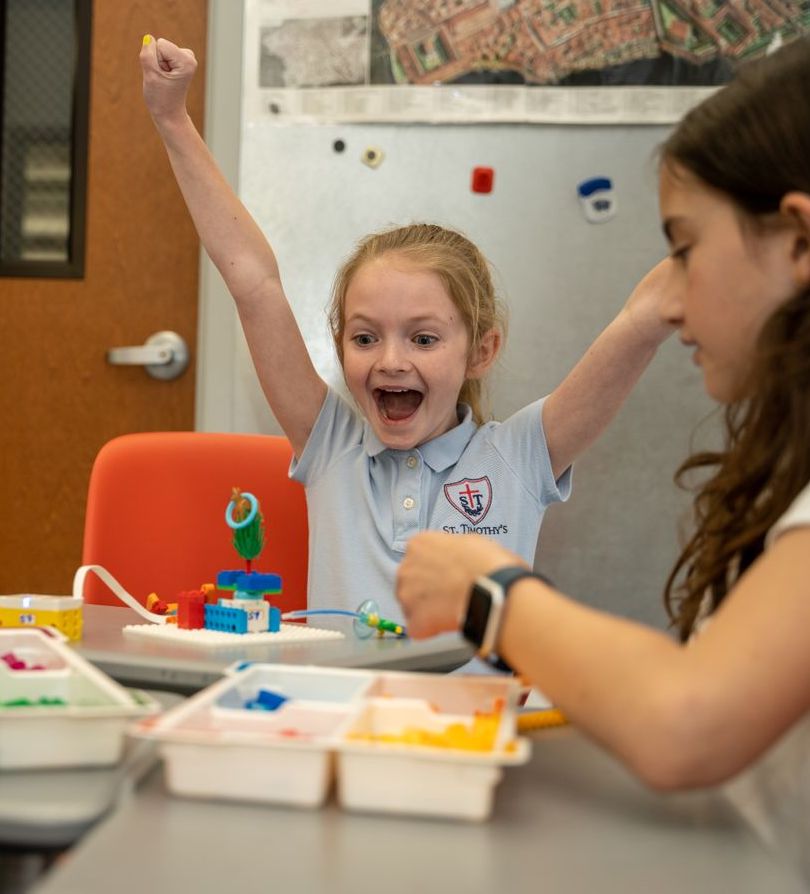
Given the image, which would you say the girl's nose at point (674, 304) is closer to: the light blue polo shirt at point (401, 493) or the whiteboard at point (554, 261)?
the light blue polo shirt at point (401, 493)

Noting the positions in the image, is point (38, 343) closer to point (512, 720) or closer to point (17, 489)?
point (17, 489)

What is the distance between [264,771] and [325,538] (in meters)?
0.88

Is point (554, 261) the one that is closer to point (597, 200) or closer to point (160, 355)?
point (597, 200)

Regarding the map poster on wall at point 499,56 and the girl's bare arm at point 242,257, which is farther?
the map poster on wall at point 499,56

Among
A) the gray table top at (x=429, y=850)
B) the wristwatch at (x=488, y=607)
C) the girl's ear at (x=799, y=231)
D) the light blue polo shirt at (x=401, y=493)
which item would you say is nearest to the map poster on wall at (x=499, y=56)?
the light blue polo shirt at (x=401, y=493)

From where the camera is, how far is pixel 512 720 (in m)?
0.63

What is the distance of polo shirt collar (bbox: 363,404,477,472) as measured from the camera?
1461 millimetres

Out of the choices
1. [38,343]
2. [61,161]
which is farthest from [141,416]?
[61,161]

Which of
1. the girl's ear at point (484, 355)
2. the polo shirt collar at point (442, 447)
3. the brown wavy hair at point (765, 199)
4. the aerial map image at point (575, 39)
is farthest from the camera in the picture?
the aerial map image at point (575, 39)

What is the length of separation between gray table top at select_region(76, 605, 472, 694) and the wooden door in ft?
4.18

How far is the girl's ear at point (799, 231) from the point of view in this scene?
0.72 metres

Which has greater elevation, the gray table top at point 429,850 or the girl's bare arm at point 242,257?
the girl's bare arm at point 242,257

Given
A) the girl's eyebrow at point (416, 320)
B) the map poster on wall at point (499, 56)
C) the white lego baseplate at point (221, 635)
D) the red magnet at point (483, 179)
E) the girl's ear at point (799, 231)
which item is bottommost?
the white lego baseplate at point (221, 635)

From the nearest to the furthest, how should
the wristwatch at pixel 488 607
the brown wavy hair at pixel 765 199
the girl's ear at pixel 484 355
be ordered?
1. the wristwatch at pixel 488 607
2. the brown wavy hair at pixel 765 199
3. the girl's ear at pixel 484 355
